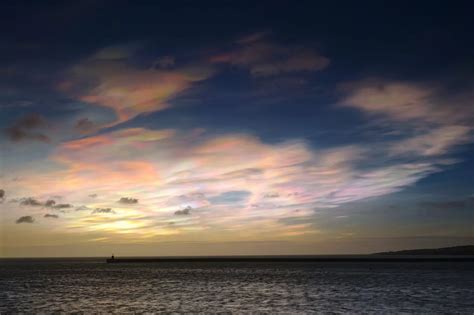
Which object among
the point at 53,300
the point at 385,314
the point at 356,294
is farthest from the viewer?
the point at 356,294

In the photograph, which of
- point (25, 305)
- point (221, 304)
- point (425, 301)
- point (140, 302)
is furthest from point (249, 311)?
point (25, 305)

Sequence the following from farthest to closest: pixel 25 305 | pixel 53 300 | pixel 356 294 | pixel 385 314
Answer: pixel 356 294 → pixel 53 300 → pixel 25 305 → pixel 385 314

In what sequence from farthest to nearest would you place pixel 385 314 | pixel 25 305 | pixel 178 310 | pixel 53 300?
pixel 53 300 → pixel 25 305 → pixel 178 310 → pixel 385 314

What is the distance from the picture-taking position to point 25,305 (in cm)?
5925

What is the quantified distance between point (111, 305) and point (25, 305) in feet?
34.1

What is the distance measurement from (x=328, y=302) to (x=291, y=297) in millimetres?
7905

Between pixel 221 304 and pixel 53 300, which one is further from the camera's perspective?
pixel 53 300

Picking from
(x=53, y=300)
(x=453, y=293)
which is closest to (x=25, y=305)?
(x=53, y=300)

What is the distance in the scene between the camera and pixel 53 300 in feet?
217

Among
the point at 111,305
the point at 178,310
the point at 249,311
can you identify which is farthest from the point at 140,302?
the point at 249,311

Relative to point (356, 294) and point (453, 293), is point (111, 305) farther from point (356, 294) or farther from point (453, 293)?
point (453, 293)

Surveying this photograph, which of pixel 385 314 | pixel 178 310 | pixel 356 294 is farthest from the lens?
pixel 356 294

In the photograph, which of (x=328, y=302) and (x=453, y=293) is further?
(x=453, y=293)

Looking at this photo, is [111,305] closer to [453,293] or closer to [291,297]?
[291,297]
